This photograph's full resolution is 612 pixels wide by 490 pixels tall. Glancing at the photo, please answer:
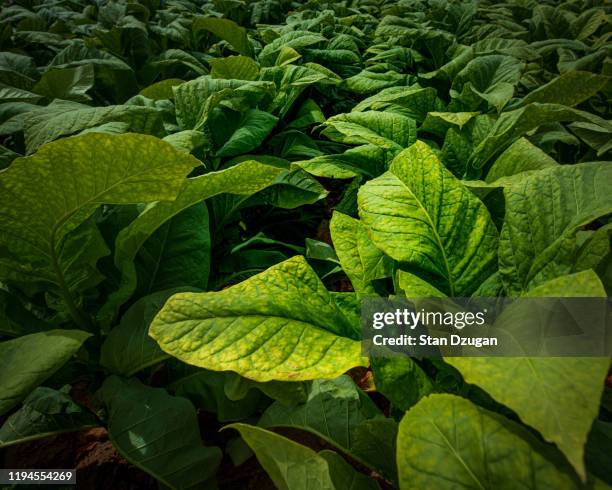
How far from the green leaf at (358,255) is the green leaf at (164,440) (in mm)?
369

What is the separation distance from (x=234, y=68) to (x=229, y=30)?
0.60 metres

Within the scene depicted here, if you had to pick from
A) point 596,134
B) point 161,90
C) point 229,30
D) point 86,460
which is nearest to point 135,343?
point 86,460

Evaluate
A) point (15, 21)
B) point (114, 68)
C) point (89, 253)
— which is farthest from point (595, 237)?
point (15, 21)

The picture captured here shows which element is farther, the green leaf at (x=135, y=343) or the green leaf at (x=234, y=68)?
the green leaf at (x=234, y=68)

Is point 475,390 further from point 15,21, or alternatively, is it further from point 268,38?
point 15,21

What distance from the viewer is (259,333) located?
0.61 m

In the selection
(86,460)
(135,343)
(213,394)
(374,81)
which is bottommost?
(86,460)

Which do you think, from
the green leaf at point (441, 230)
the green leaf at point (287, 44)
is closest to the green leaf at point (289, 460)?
the green leaf at point (441, 230)

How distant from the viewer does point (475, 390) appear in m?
0.69

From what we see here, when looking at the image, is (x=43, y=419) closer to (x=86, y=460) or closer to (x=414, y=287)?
(x=86, y=460)

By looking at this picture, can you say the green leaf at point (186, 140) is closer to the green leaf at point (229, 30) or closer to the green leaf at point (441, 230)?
the green leaf at point (441, 230)

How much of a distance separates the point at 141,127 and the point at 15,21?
1952mm

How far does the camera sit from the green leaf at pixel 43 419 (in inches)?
29.9

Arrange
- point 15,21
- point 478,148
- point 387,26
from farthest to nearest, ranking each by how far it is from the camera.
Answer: point 15,21 → point 387,26 → point 478,148
